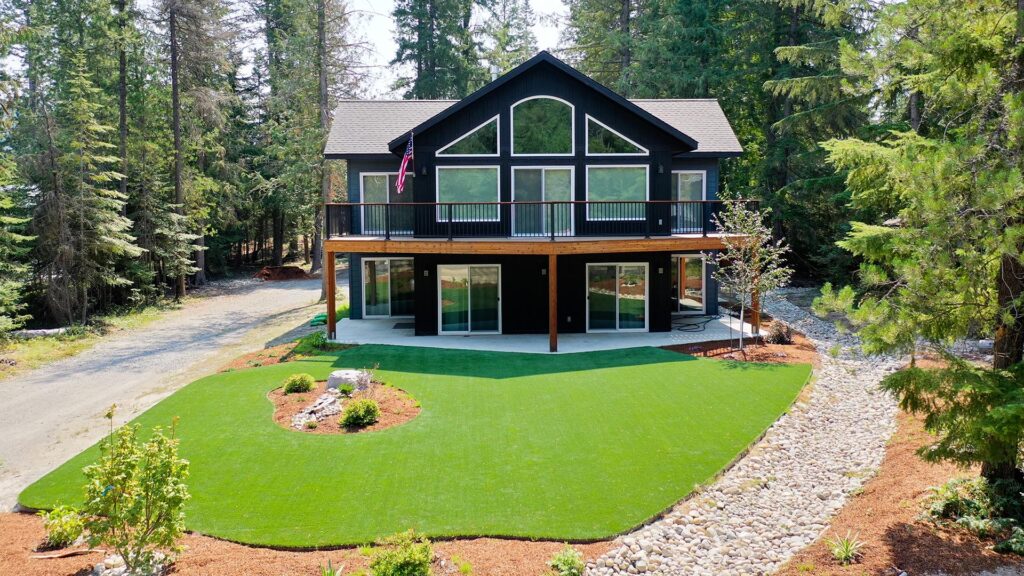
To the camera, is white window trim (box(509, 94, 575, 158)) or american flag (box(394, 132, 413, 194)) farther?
white window trim (box(509, 94, 575, 158))

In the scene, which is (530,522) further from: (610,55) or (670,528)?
(610,55)

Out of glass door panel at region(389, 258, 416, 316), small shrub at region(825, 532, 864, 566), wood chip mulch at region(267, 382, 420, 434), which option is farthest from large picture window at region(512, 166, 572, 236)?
small shrub at region(825, 532, 864, 566)

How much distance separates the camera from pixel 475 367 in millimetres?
13633

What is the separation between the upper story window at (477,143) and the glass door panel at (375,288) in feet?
14.5

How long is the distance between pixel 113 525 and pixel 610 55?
35.3m

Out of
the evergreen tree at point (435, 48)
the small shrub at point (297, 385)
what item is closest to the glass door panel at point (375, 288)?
the small shrub at point (297, 385)

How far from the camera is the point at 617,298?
1723cm

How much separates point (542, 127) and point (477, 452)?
33.0 feet

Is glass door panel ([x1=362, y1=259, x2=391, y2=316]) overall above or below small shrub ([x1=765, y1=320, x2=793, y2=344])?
above

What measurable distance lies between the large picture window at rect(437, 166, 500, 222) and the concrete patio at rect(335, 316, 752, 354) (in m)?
3.06

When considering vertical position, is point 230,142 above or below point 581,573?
above

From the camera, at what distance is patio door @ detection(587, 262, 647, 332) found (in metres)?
17.2

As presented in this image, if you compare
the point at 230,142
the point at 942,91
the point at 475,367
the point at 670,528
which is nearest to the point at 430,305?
the point at 475,367

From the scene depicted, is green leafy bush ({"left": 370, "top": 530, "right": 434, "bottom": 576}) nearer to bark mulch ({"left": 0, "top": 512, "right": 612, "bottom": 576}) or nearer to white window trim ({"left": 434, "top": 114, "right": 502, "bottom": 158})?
bark mulch ({"left": 0, "top": 512, "right": 612, "bottom": 576})
